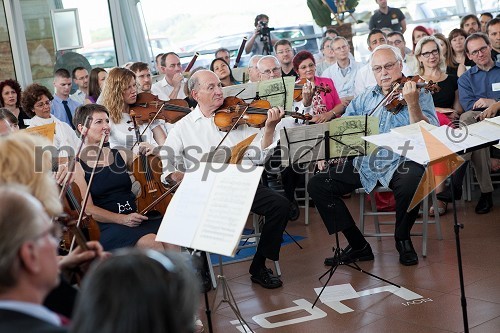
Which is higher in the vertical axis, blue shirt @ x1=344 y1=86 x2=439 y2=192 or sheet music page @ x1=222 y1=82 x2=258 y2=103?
sheet music page @ x1=222 y1=82 x2=258 y2=103

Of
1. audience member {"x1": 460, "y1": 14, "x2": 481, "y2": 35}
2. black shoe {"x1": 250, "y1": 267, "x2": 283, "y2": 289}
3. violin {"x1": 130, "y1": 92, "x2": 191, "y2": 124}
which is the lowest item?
black shoe {"x1": 250, "y1": 267, "x2": 283, "y2": 289}

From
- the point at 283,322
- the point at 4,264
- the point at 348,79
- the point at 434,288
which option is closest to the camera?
the point at 4,264

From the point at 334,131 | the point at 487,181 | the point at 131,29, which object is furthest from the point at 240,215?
the point at 131,29

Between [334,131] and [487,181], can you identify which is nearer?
[334,131]

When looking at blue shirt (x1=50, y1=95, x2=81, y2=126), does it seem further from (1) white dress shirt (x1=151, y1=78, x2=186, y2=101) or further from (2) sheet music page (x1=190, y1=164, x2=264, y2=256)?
(2) sheet music page (x1=190, y1=164, x2=264, y2=256)

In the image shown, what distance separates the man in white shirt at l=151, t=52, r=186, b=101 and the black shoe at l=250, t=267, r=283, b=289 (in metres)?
2.98

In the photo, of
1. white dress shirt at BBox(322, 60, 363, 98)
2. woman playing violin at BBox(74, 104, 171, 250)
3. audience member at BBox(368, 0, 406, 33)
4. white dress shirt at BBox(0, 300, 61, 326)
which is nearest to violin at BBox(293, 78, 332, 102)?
white dress shirt at BBox(322, 60, 363, 98)

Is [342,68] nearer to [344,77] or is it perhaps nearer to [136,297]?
[344,77]

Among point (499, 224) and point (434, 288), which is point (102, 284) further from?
point (499, 224)

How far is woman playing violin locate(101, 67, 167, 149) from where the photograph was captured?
5.04 metres

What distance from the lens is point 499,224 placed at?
4.99m

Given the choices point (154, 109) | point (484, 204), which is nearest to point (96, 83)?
point (154, 109)

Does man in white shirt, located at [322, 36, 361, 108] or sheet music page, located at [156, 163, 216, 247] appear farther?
man in white shirt, located at [322, 36, 361, 108]

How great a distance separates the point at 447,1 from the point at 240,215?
8.51 metres
